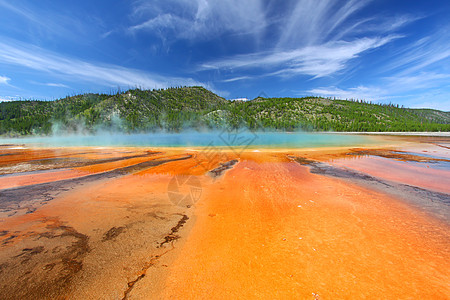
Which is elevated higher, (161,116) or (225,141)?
(161,116)

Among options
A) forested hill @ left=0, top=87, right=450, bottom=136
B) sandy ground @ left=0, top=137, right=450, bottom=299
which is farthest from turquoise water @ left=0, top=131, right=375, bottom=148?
forested hill @ left=0, top=87, right=450, bottom=136

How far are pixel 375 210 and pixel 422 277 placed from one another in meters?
3.24

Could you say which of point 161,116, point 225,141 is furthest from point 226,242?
point 161,116

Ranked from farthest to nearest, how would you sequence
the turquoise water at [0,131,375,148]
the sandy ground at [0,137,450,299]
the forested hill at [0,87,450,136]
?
the forested hill at [0,87,450,136] → the turquoise water at [0,131,375,148] → the sandy ground at [0,137,450,299]

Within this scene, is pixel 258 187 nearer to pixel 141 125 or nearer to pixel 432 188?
pixel 432 188

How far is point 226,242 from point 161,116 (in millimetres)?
138827

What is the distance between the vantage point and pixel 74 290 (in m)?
3.05

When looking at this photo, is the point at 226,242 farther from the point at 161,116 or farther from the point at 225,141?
the point at 161,116

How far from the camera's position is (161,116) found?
132125mm

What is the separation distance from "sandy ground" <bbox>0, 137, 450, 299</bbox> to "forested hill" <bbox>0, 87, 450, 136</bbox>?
111 metres

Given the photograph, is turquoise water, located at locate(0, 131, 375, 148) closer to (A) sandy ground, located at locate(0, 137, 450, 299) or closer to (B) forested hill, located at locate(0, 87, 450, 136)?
(A) sandy ground, located at locate(0, 137, 450, 299)

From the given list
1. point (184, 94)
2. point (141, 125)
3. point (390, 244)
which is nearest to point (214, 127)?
point (141, 125)

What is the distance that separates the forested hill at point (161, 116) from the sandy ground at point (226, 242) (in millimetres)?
110807

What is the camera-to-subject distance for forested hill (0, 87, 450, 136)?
4173 inches
